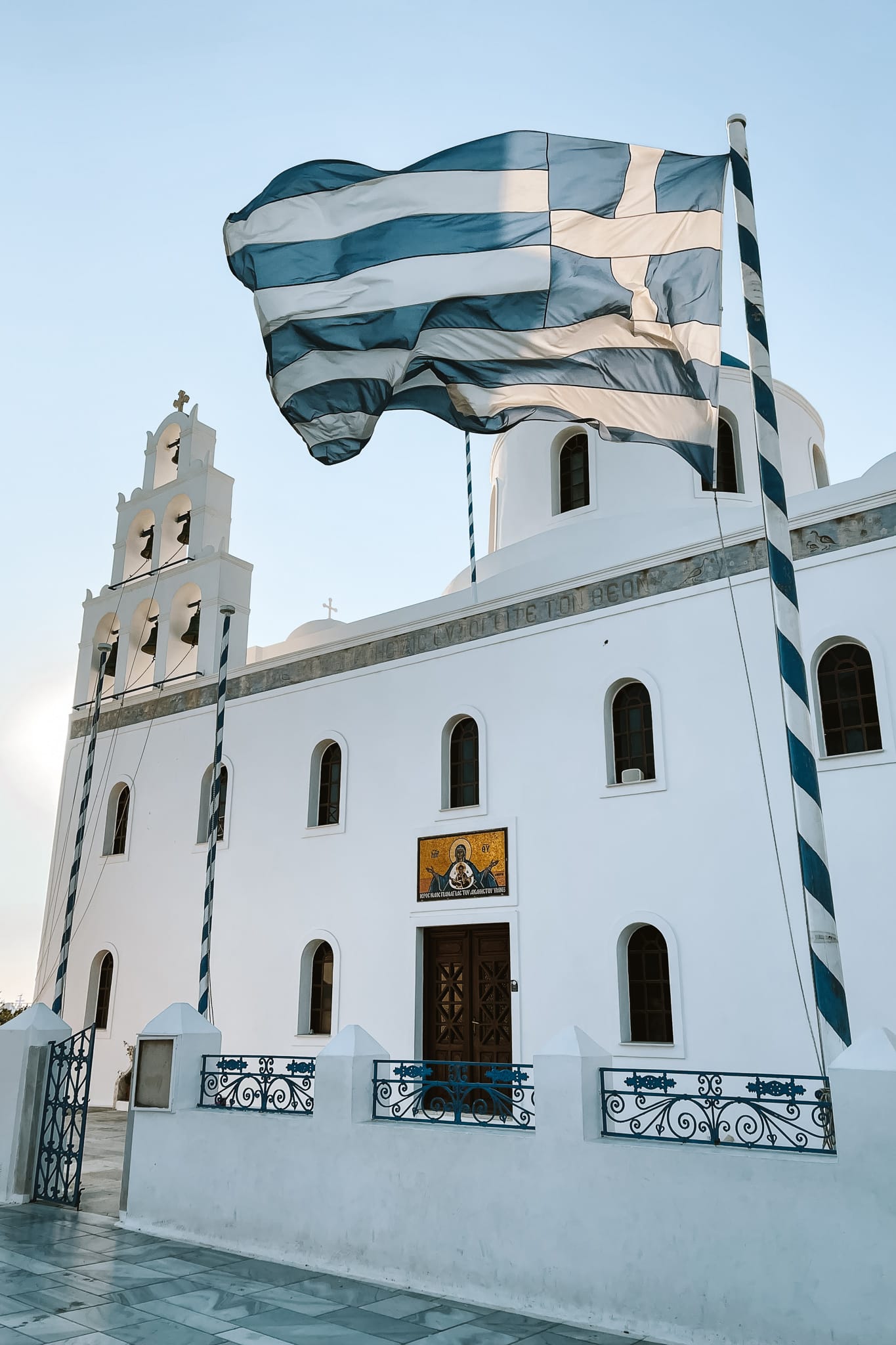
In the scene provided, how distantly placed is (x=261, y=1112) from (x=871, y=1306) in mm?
3869

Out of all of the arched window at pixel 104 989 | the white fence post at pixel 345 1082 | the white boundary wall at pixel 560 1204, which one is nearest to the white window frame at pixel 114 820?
the arched window at pixel 104 989

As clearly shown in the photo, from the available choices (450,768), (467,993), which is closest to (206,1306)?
(467,993)

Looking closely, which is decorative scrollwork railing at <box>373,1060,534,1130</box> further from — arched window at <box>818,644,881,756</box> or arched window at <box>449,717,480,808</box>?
arched window at <box>449,717,480,808</box>

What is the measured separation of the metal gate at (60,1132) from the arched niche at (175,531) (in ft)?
26.4

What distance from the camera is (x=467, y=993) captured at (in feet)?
33.5

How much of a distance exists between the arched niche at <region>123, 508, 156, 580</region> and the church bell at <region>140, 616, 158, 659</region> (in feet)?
2.57

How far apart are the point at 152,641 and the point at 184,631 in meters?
0.75

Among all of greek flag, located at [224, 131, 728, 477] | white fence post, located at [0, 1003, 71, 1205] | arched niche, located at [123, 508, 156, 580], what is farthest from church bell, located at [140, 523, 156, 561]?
greek flag, located at [224, 131, 728, 477]

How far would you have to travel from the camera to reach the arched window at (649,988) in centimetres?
891

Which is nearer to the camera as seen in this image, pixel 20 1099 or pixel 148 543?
pixel 20 1099

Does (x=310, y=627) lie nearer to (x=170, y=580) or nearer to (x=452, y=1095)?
(x=170, y=580)

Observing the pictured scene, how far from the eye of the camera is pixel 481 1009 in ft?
33.1

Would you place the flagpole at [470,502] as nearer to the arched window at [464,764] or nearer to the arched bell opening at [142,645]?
the arched window at [464,764]

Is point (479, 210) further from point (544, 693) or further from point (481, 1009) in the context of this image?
point (481, 1009)
